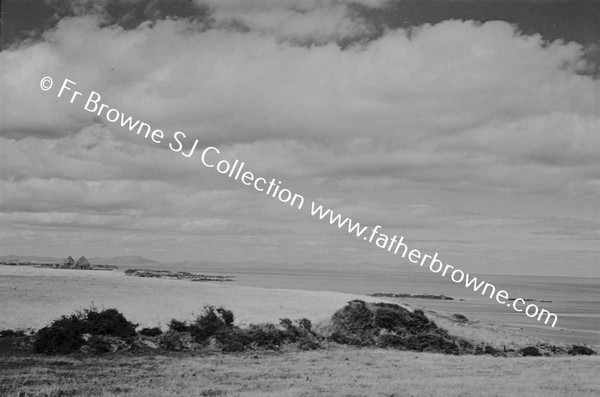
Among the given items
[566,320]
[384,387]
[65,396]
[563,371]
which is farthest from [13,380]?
[566,320]

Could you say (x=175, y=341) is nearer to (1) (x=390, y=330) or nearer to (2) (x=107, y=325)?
(2) (x=107, y=325)

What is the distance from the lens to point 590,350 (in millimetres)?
28547

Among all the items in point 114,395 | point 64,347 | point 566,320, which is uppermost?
point 566,320

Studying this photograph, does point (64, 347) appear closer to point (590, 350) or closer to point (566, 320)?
point (590, 350)

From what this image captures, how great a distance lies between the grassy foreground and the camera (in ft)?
47.5

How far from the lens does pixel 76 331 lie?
21453 millimetres

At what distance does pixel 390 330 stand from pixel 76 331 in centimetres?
1523

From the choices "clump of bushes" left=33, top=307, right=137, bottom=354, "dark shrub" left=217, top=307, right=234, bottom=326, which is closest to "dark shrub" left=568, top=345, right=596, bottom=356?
"dark shrub" left=217, top=307, right=234, bottom=326

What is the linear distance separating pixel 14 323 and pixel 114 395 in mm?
15574

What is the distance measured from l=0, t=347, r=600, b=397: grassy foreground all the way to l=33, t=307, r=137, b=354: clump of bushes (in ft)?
3.03

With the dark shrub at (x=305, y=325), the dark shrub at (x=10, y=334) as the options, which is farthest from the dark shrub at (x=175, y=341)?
the dark shrub at (x=305, y=325)

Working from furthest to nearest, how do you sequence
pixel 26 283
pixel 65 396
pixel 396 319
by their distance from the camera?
pixel 26 283 → pixel 396 319 → pixel 65 396

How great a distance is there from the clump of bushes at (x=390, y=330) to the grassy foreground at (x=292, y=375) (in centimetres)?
408

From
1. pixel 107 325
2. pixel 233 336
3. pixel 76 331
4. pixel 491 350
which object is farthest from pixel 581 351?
pixel 76 331
